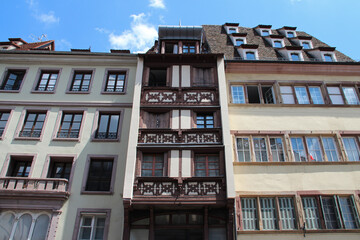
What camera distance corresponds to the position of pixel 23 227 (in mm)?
13898

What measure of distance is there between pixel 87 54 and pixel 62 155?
731 cm

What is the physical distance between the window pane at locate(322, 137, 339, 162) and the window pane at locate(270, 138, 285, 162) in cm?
255

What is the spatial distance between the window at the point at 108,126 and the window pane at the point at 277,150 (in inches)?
353

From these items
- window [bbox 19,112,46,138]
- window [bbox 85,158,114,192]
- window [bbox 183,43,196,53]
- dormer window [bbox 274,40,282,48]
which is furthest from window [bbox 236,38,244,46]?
window [bbox 19,112,46,138]

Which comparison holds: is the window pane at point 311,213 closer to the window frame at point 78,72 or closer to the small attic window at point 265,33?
the window frame at point 78,72

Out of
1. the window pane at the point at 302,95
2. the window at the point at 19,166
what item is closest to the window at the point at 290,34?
the window pane at the point at 302,95

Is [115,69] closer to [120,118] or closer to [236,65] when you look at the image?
[120,118]

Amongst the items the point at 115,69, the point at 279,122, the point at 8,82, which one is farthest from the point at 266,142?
the point at 8,82

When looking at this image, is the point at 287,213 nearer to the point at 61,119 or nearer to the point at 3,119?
the point at 61,119

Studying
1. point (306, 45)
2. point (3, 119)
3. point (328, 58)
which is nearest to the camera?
point (3, 119)

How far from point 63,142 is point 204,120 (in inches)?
323

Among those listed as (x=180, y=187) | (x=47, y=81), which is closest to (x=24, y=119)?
(x=47, y=81)

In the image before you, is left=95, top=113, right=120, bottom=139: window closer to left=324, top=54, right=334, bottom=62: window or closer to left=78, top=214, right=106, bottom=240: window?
left=78, top=214, right=106, bottom=240: window

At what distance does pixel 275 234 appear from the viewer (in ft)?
45.3
